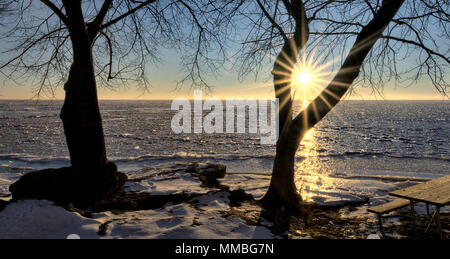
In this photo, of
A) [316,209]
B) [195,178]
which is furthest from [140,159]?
[316,209]

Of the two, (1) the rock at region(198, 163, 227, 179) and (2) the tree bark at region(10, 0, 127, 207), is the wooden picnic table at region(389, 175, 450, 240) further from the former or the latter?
(1) the rock at region(198, 163, 227, 179)

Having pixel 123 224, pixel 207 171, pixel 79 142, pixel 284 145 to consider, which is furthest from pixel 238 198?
pixel 207 171

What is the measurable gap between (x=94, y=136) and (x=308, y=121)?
4.17 meters

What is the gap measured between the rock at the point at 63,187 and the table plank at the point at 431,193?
5314 mm

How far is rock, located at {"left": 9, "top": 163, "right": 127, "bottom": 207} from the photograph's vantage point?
4840mm

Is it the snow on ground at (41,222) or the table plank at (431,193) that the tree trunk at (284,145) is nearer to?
the table plank at (431,193)

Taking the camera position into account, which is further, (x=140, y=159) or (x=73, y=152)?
(x=140, y=159)

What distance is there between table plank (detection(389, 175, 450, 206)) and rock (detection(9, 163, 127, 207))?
5.31 m

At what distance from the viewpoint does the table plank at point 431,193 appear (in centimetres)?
386

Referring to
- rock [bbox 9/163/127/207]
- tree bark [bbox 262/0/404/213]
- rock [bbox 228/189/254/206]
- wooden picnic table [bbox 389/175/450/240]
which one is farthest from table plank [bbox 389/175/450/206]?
rock [bbox 9/163/127/207]

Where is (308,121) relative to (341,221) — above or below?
above

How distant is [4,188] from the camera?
977 centimetres
